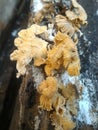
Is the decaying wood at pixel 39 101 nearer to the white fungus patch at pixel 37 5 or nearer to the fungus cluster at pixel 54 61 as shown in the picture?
the fungus cluster at pixel 54 61

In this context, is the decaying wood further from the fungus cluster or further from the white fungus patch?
the white fungus patch

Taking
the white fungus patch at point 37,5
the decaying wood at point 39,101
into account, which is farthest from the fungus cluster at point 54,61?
the white fungus patch at point 37,5

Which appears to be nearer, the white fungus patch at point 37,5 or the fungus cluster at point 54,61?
the fungus cluster at point 54,61

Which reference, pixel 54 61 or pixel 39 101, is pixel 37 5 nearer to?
pixel 54 61

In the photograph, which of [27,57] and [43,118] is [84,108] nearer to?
[43,118]

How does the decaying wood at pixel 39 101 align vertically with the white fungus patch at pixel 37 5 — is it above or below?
below

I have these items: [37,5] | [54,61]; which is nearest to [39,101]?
[54,61]

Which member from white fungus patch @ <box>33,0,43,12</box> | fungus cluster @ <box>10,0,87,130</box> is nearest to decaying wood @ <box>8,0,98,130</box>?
fungus cluster @ <box>10,0,87,130</box>

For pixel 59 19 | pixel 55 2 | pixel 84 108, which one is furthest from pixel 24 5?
pixel 84 108
